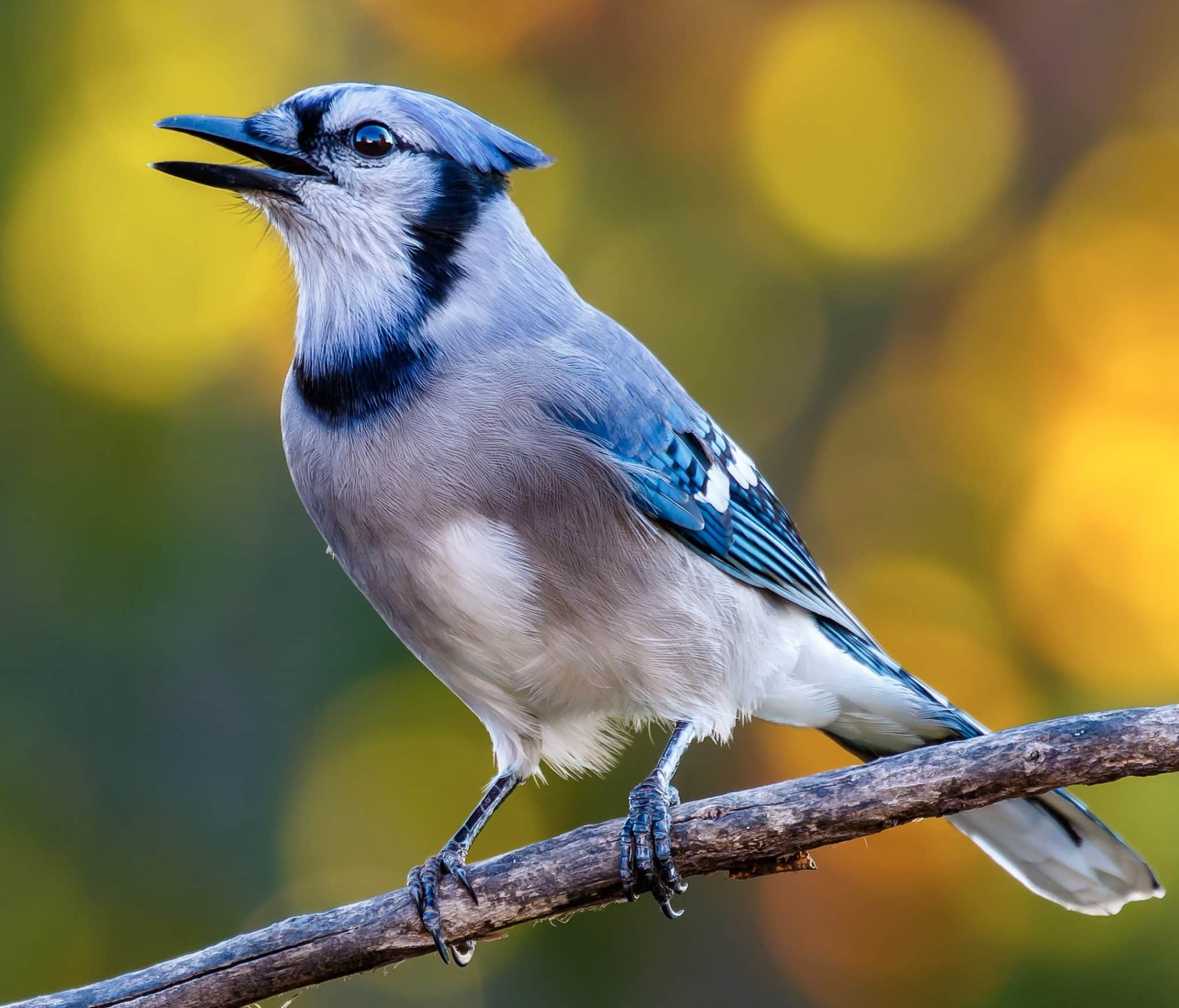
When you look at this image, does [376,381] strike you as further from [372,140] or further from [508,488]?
[372,140]

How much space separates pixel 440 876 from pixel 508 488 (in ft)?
2.21

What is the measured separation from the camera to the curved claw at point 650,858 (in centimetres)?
222

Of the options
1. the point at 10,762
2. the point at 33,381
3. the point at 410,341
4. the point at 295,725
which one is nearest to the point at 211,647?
the point at 295,725

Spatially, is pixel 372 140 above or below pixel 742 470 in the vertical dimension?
above

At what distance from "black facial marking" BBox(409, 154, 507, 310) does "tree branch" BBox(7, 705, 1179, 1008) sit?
1.02 metres

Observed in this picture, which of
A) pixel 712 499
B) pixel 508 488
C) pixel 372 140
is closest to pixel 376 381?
pixel 508 488

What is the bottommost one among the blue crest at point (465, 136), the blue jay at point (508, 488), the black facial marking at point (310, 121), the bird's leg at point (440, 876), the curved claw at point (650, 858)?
the bird's leg at point (440, 876)

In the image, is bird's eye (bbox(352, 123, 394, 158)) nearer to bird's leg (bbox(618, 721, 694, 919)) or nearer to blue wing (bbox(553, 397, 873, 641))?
blue wing (bbox(553, 397, 873, 641))

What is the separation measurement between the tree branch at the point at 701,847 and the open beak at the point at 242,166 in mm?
1275

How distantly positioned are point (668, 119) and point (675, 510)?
2804mm

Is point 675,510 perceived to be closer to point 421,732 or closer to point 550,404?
point 550,404

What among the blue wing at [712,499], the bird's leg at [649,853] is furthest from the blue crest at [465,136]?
the bird's leg at [649,853]

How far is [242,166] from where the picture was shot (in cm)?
253

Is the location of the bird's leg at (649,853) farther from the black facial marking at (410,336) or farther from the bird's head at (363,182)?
the bird's head at (363,182)
